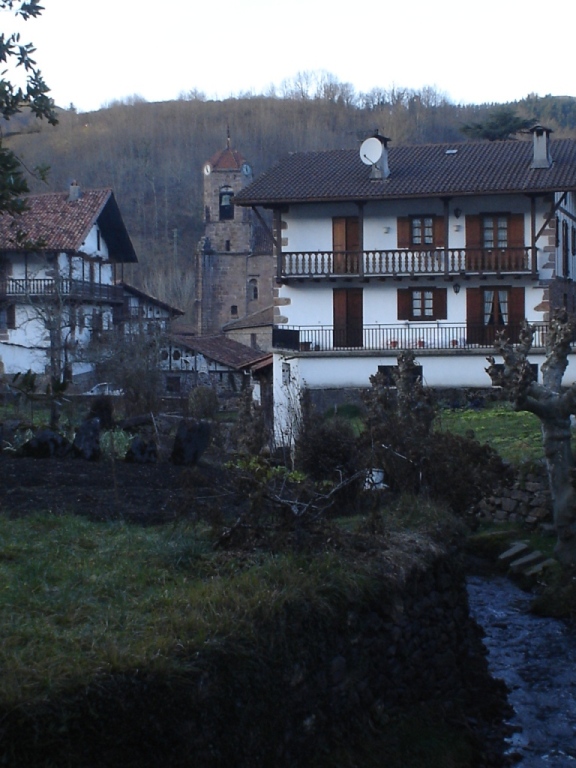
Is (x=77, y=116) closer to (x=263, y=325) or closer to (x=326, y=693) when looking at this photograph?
(x=263, y=325)

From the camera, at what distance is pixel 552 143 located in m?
35.9

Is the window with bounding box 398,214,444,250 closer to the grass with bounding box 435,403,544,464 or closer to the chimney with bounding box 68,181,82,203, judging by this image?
the grass with bounding box 435,403,544,464

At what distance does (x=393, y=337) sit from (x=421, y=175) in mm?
5656

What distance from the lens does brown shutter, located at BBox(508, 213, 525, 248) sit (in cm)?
3316

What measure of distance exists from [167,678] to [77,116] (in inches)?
4586

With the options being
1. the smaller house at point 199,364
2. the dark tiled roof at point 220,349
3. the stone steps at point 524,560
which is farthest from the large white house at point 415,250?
the stone steps at point 524,560

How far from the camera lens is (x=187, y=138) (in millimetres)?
103938

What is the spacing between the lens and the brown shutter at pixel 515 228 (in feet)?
109

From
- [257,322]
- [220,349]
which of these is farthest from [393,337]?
[257,322]

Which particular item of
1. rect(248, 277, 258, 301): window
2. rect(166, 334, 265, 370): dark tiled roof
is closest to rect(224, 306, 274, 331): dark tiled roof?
rect(166, 334, 265, 370): dark tiled roof

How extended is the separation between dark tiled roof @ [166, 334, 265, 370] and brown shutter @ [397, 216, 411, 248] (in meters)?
10.8

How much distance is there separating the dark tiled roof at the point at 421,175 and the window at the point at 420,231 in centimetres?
124

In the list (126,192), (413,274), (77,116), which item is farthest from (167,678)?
(77,116)

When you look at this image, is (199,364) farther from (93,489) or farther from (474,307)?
(93,489)
